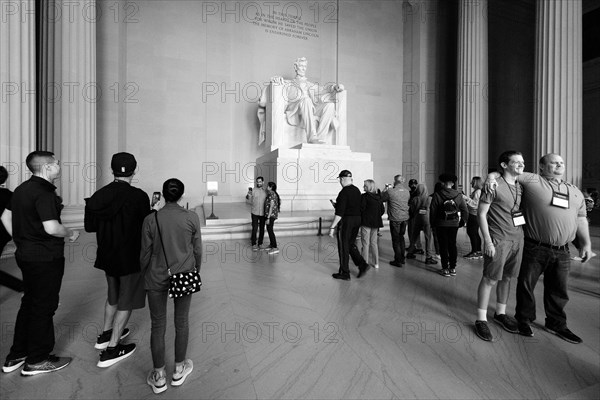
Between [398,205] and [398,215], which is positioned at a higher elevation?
[398,205]

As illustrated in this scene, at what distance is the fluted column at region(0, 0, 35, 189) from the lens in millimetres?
5523

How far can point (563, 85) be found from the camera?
9.48 meters

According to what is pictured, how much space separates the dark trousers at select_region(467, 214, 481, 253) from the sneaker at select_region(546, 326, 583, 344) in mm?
3122

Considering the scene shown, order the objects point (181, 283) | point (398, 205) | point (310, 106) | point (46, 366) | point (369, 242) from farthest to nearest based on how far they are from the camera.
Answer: point (310, 106) → point (398, 205) → point (369, 242) → point (46, 366) → point (181, 283)

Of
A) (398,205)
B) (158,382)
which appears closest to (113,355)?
(158,382)

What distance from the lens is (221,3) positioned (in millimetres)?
13734

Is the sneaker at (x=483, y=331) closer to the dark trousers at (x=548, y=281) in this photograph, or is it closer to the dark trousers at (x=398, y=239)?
the dark trousers at (x=548, y=281)

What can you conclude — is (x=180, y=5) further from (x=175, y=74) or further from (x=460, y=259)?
(x=460, y=259)

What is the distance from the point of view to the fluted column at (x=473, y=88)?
12.9 metres

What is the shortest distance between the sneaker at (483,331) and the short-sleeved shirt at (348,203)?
81.8 inches

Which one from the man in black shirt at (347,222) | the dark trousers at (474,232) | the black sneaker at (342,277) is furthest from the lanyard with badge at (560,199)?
the dark trousers at (474,232)

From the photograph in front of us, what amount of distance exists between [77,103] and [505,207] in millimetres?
10448

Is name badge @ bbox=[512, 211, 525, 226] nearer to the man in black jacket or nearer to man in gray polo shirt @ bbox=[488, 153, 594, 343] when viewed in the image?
man in gray polo shirt @ bbox=[488, 153, 594, 343]

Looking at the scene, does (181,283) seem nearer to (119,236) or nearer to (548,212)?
(119,236)
